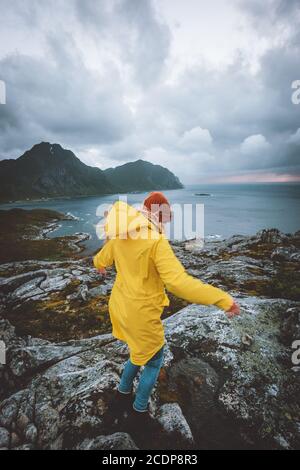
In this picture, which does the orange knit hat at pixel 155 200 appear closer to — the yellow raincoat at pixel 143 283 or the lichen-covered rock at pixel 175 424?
the yellow raincoat at pixel 143 283

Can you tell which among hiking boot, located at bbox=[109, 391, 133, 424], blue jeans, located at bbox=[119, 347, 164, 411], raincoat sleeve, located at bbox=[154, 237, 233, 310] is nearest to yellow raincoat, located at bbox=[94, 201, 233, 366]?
raincoat sleeve, located at bbox=[154, 237, 233, 310]

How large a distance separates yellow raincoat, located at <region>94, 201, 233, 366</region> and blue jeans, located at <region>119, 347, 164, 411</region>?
245mm

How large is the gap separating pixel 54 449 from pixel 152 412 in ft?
5.48

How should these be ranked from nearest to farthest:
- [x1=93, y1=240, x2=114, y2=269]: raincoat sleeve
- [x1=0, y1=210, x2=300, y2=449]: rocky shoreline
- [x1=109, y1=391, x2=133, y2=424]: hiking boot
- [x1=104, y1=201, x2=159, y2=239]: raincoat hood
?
1. [x1=104, y1=201, x2=159, y2=239]: raincoat hood
2. [x1=93, y1=240, x2=114, y2=269]: raincoat sleeve
3. [x1=0, y1=210, x2=300, y2=449]: rocky shoreline
4. [x1=109, y1=391, x2=133, y2=424]: hiking boot

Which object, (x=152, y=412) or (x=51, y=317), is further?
(x=51, y=317)

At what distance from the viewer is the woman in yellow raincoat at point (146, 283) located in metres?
3.00

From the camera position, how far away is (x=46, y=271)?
13.5m

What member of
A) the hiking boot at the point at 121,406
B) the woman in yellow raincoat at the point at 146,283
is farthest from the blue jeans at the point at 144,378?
the hiking boot at the point at 121,406

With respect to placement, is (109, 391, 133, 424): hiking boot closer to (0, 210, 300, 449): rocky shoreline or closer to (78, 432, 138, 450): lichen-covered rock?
(0, 210, 300, 449): rocky shoreline

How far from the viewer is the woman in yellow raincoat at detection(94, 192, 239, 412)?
118 inches

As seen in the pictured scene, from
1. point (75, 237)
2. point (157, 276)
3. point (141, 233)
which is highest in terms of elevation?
point (141, 233)

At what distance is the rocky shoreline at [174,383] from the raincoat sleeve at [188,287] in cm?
277
